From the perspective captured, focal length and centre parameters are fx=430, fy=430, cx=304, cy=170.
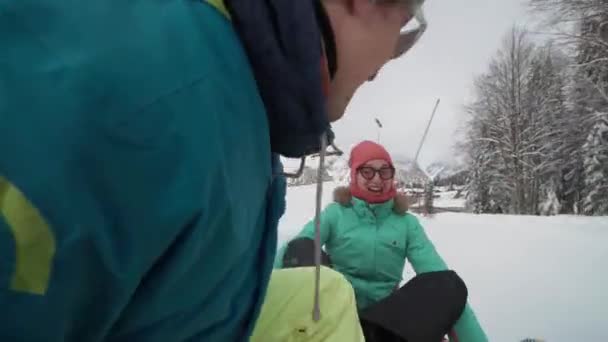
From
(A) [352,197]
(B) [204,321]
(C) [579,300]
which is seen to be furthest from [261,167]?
(C) [579,300]

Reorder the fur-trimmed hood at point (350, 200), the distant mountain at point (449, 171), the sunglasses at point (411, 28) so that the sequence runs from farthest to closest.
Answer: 1. the distant mountain at point (449, 171)
2. the fur-trimmed hood at point (350, 200)
3. the sunglasses at point (411, 28)

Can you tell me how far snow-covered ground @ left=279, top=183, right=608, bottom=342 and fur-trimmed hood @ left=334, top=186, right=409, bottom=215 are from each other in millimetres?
437

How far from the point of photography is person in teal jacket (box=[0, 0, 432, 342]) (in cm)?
32

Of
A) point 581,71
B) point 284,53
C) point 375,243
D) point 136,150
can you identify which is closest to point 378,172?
point 375,243

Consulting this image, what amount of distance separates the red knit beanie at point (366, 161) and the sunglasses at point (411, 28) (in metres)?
1.99

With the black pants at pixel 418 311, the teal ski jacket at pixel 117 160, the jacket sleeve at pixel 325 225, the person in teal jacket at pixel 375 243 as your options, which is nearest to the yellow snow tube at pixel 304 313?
the black pants at pixel 418 311

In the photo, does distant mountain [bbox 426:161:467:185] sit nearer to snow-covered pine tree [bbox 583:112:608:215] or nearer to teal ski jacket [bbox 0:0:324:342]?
snow-covered pine tree [bbox 583:112:608:215]

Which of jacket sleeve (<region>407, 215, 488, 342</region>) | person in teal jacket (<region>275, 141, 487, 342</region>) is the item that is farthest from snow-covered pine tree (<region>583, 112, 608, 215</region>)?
jacket sleeve (<region>407, 215, 488, 342</region>)

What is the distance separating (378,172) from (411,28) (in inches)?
83.9

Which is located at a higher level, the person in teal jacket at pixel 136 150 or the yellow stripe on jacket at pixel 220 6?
the yellow stripe on jacket at pixel 220 6

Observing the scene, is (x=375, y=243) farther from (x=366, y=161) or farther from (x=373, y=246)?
(x=366, y=161)

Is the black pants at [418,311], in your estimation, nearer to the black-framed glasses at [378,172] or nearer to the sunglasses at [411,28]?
the sunglasses at [411,28]

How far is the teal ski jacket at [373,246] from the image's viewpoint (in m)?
2.38

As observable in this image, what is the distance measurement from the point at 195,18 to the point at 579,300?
3913 millimetres
